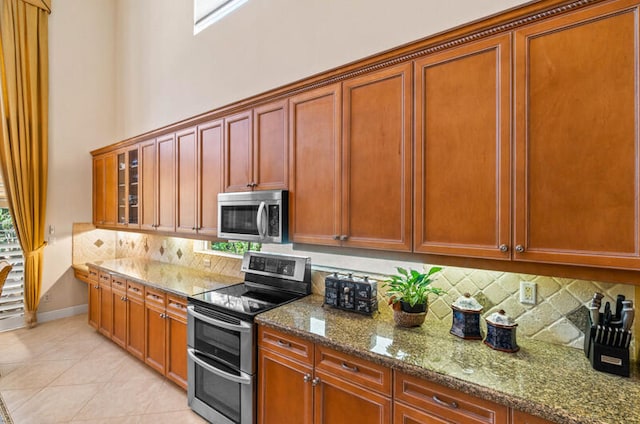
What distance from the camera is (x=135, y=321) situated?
3.26m

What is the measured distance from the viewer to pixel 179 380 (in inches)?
107

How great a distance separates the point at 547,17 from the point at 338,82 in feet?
3.61

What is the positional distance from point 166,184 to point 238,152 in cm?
125

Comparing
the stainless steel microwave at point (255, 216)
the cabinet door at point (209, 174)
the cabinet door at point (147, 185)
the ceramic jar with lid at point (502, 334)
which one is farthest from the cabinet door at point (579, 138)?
the cabinet door at point (147, 185)

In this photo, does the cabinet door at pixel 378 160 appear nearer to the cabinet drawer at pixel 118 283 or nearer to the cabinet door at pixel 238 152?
the cabinet door at pixel 238 152

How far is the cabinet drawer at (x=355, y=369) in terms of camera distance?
4.99 feet

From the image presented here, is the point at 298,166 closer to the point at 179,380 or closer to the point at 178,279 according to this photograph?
the point at 178,279

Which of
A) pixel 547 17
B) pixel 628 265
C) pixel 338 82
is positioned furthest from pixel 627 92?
pixel 338 82

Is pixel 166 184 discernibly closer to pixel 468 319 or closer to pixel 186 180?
pixel 186 180

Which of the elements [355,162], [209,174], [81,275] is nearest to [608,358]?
[355,162]

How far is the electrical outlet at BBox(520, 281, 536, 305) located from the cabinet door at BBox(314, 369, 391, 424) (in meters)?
0.90

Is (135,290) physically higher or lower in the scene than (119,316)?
higher

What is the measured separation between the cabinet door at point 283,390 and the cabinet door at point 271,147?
118 centimetres

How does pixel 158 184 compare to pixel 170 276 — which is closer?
pixel 170 276
